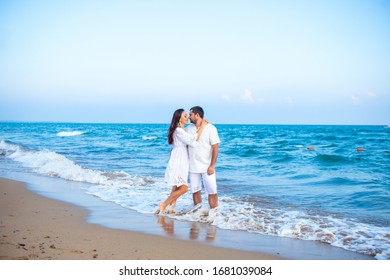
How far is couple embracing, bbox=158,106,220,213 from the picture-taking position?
646 centimetres

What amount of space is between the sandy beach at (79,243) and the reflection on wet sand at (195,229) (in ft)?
1.17

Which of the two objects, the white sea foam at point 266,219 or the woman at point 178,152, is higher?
the woman at point 178,152

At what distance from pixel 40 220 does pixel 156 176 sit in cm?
666

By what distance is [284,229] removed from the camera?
5.84m

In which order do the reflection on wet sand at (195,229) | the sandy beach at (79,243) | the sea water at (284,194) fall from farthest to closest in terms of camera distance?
the sea water at (284,194) → the reflection on wet sand at (195,229) → the sandy beach at (79,243)

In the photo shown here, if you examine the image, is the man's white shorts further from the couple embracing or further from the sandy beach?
the sandy beach

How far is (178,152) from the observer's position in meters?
6.76

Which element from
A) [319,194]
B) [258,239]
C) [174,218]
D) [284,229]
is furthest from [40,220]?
[319,194]

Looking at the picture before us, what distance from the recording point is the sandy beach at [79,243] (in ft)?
13.9

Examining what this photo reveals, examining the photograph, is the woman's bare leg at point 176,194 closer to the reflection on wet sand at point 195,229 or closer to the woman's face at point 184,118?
the reflection on wet sand at point 195,229

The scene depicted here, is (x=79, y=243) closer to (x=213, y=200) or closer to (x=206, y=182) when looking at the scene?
(x=206, y=182)

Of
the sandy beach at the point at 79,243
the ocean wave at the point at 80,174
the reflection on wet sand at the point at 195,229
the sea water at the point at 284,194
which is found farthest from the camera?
the ocean wave at the point at 80,174

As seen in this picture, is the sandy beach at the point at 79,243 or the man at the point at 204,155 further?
the man at the point at 204,155

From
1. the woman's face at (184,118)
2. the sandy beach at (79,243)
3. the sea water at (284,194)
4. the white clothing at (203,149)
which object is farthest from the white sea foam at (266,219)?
the woman's face at (184,118)
